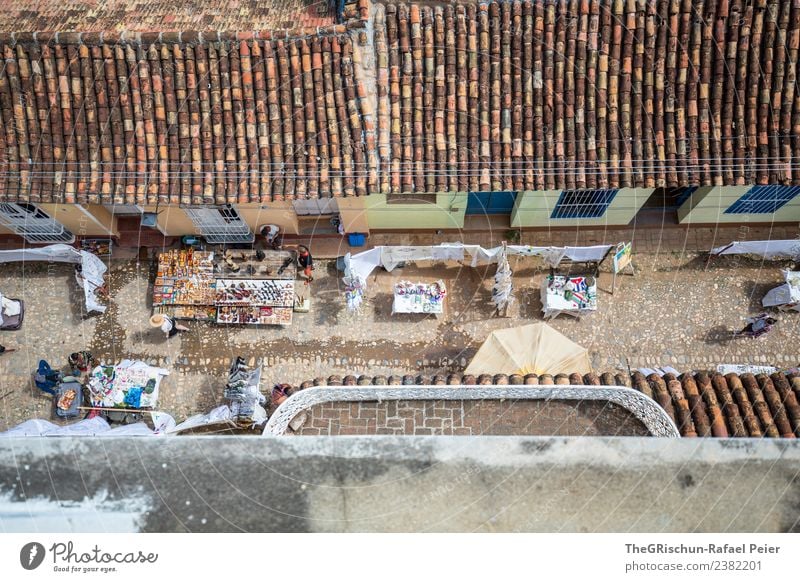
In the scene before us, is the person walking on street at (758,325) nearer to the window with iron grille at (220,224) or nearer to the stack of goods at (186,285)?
the window with iron grille at (220,224)

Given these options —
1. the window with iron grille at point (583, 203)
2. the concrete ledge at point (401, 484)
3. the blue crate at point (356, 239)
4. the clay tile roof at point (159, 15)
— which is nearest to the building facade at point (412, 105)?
the clay tile roof at point (159, 15)

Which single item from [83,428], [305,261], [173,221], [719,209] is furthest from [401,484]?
[719,209]

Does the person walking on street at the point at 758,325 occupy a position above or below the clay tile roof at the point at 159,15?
below

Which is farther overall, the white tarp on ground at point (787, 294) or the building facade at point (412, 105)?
the white tarp on ground at point (787, 294)

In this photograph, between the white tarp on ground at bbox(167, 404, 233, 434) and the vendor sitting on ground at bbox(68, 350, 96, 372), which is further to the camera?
the vendor sitting on ground at bbox(68, 350, 96, 372)

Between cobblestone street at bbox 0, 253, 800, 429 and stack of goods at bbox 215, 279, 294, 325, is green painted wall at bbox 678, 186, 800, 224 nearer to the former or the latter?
cobblestone street at bbox 0, 253, 800, 429

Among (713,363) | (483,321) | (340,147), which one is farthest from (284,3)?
(713,363)

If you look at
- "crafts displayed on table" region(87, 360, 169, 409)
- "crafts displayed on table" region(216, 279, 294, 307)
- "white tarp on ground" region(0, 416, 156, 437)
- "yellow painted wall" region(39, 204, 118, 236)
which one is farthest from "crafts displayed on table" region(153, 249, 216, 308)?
"white tarp on ground" region(0, 416, 156, 437)

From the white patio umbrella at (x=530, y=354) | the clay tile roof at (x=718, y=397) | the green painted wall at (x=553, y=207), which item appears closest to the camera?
the clay tile roof at (x=718, y=397)
